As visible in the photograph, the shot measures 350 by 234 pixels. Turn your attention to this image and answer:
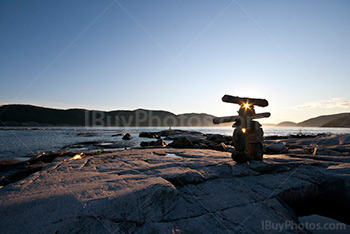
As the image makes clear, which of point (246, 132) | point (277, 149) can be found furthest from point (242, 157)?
point (277, 149)

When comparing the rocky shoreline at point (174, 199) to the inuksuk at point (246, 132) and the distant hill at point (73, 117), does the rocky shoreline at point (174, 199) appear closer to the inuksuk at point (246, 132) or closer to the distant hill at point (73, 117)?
the inuksuk at point (246, 132)

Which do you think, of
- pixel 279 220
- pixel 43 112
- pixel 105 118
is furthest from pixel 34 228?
pixel 105 118

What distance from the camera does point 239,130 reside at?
6598mm

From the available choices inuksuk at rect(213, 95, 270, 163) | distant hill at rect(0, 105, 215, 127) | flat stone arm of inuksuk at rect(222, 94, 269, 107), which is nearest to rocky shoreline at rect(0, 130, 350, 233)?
inuksuk at rect(213, 95, 270, 163)

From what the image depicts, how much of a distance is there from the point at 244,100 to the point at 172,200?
17.4ft

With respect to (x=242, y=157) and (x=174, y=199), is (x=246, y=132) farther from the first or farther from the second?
(x=174, y=199)

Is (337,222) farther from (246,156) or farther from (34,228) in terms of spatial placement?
(34,228)

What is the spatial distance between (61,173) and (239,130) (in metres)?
6.49

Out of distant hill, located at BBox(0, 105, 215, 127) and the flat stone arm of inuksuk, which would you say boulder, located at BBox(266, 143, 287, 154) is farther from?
distant hill, located at BBox(0, 105, 215, 127)

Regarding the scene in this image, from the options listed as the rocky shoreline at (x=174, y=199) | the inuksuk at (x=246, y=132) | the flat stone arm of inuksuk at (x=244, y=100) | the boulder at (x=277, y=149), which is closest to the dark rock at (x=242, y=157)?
the inuksuk at (x=246, y=132)

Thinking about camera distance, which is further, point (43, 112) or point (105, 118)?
point (105, 118)

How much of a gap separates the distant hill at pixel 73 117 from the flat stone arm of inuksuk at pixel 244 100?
6840 centimetres

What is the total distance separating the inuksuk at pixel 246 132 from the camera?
6410 mm

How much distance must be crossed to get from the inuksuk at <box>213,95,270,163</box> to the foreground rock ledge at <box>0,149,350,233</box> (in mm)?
813
